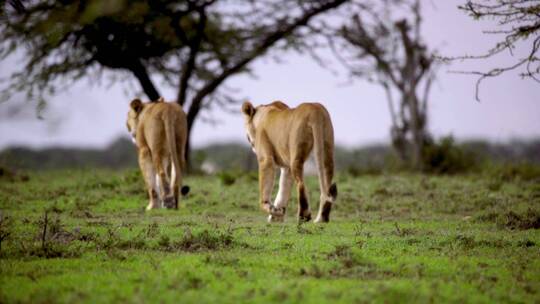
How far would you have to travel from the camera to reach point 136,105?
46.7ft

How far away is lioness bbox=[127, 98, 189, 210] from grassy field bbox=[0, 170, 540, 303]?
45cm

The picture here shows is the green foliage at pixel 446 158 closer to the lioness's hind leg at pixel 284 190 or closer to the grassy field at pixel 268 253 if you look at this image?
the grassy field at pixel 268 253

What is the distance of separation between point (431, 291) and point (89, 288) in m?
2.63

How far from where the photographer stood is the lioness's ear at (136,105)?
1417 centimetres

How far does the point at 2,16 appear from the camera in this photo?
9.43 m

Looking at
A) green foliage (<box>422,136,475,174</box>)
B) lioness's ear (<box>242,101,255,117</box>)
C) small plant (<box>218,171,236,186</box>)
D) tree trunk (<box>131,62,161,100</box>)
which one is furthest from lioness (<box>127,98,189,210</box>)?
green foliage (<box>422,136,475,174</box>)

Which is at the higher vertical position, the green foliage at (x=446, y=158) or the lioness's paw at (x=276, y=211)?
the green foliage at (x=446, y=158)

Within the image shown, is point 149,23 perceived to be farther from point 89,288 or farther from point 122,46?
point 89,288

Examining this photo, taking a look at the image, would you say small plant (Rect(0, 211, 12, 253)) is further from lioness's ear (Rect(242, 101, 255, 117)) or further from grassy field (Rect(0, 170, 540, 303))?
lioness's ear (Rect(242, 101, 255, 117))

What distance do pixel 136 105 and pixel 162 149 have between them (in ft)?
4.27

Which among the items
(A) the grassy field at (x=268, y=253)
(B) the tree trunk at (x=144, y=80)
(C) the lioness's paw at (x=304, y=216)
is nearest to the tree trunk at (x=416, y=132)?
(B) the tree trunk at (x=144, y=80)

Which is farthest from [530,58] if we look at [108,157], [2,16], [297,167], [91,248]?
[108,157]

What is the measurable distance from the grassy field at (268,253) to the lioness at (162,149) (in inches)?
17.5

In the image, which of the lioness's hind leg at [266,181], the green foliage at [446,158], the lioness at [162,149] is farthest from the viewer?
the green foliage at [446,158]
